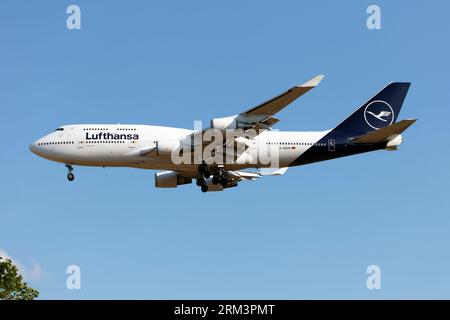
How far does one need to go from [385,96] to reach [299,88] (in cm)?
1773

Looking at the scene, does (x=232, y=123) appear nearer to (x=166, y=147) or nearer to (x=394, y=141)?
(x=166, y=147)

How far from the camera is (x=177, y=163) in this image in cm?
5097

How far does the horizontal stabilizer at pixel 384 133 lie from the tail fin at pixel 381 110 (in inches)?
111

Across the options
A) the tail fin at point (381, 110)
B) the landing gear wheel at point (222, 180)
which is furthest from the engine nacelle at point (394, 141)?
the landing gear wheel at point (222, 180)

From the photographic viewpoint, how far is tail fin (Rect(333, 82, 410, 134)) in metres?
55.4

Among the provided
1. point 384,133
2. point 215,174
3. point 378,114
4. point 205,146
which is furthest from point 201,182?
point 378,114

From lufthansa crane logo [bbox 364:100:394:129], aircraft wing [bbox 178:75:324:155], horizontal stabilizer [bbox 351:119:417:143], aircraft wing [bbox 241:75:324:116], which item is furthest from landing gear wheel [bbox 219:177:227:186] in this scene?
lufthansa crane logo [bbox 364:100:394:129]

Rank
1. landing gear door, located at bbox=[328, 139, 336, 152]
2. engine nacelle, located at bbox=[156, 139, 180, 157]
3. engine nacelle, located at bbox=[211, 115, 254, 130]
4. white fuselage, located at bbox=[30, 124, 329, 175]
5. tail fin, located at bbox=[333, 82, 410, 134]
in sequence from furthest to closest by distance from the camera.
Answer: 1. tail fin, located at bbox=[333, 82, 410, 134]
2. landing gear door, located at bbox=[328, 139, 336, 152]
3. white fuselage, located at bbox=[30, 124, 329, 175]
4. engine nacelle, located at bbox=[156, 139, 180, 157]
5. engine nacelle, located at bbox=[211, 115, 254, 130]

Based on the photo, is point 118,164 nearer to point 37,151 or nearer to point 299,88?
point 37,151

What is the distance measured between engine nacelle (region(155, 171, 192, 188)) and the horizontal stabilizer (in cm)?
1392

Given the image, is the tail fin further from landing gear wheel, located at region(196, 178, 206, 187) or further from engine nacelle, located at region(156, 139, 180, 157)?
engine nacelle, located at region(156, 139, 180, 157)

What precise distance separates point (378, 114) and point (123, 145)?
19813 millimetres
